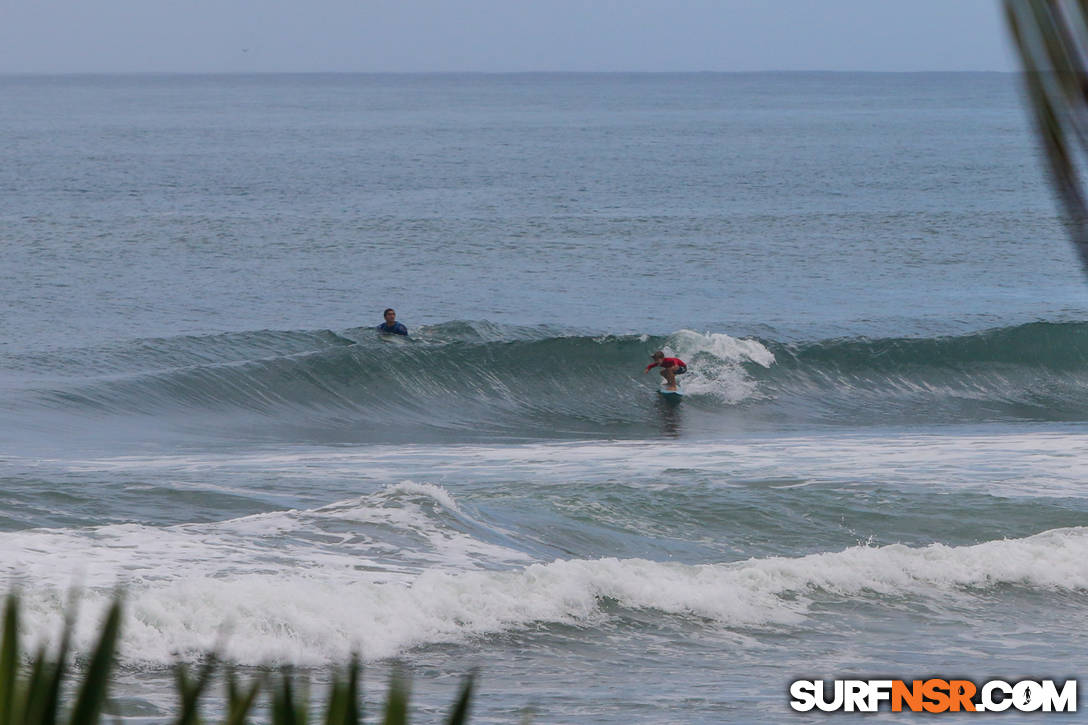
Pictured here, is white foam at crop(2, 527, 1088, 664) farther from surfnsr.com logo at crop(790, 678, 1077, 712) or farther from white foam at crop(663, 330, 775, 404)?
white foam at crop(663, 330, 775, 404)

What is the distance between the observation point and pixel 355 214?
164 ft

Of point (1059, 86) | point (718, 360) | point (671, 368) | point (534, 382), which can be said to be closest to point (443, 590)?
point (1059, 86)

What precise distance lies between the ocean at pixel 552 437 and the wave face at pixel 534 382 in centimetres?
9

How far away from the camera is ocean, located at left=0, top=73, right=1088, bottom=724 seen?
947 centimetres

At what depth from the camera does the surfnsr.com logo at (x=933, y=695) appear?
8.05 meters

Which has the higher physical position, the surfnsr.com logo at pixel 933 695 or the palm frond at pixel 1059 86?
the palm frond at pixel 1059 86

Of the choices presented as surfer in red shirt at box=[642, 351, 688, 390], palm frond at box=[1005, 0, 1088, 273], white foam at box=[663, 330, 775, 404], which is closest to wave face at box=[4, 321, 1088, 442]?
white foam at box=[663, 330, 775, 404]

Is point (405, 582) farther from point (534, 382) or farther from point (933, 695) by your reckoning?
point (534, 382)

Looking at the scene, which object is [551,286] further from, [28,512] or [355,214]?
[28,512]

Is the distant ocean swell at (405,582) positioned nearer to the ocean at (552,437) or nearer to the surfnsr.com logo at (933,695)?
the ocean at (552,437)

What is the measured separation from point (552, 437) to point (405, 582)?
427 inches

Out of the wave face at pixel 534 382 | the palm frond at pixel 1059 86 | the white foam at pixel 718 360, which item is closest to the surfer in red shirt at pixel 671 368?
the wave face at pixel 534 382

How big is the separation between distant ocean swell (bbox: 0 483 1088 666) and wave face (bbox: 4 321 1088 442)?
9.02m

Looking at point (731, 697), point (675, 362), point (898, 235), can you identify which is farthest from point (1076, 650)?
point (898, 235)
